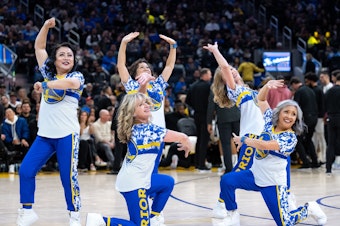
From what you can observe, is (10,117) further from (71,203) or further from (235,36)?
(235,36)

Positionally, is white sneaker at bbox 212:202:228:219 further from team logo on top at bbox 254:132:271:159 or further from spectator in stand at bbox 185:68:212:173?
spectator in stand at bbox 185:68:212:173

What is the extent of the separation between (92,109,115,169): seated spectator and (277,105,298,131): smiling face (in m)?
8.59

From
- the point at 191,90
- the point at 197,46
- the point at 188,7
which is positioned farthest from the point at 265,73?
the point at 191,90

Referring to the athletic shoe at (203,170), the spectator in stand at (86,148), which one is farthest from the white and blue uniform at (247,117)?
the spectator in stand at (86,148)

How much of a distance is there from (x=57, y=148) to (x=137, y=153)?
149 cm

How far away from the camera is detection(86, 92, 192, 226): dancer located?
7.12 metres

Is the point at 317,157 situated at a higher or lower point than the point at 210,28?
lower

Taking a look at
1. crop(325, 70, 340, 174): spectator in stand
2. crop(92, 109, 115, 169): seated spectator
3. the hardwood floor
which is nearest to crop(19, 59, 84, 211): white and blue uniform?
the hardwood floor

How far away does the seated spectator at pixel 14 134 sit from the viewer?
51.6 ft

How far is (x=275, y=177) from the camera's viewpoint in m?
8.00

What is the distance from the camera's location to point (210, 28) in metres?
28.1

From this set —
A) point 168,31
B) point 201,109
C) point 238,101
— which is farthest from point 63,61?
point 168,31

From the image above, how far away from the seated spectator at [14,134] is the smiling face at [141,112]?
8.73m

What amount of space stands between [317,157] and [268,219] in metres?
7.22
